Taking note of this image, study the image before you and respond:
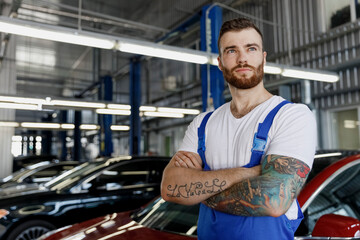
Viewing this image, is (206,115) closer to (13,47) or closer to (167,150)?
(13,47)

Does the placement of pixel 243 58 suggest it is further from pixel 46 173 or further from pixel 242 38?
pixel 46 173

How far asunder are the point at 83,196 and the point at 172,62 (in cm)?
1198

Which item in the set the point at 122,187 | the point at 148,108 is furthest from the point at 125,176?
the point at 148,108

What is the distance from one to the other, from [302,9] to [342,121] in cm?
339

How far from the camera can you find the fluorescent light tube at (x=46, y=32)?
3555 millimetres

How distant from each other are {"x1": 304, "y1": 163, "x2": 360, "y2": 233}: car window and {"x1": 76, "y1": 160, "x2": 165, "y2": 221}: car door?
2.58m

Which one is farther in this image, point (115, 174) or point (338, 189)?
point (115, 174)

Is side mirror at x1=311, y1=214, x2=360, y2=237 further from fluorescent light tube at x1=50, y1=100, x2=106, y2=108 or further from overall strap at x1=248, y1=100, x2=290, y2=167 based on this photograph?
fluorescent light tube at x1=50, y1=100, x2=106, y2=108

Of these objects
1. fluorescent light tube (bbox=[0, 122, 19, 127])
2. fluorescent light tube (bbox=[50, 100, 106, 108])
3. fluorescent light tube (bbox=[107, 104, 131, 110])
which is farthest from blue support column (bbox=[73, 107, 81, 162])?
fluorescent light tube (bbox=[50, 100, 106, 108])

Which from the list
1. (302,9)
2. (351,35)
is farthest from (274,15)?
(351,35)

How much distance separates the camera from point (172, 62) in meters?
15.6

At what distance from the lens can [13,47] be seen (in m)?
11.5

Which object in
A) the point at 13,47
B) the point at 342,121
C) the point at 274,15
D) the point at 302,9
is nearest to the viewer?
the point at 342,121

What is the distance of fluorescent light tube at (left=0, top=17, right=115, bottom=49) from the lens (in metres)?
3.55
